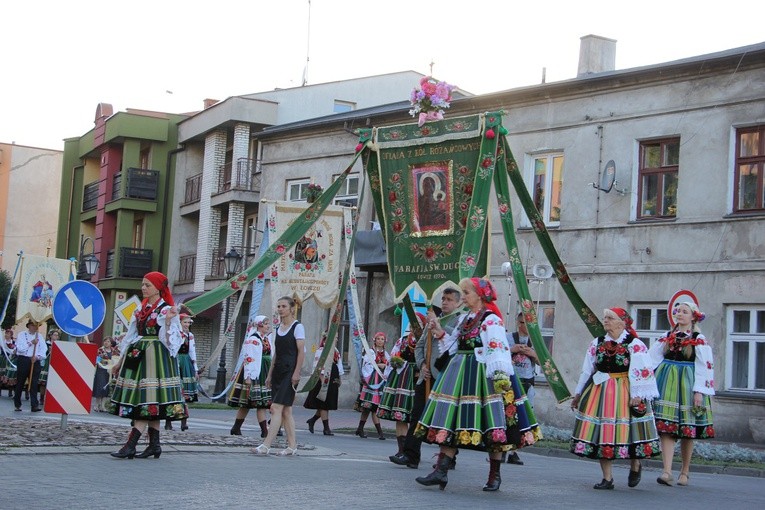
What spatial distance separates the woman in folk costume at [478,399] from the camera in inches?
411

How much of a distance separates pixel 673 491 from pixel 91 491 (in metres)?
6.24

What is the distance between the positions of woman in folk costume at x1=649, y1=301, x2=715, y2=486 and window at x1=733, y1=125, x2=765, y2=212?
11072mm

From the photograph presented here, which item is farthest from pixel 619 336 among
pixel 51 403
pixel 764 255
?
pixel 764 255

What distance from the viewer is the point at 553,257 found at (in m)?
13.1

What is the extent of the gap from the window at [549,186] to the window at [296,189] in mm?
9928

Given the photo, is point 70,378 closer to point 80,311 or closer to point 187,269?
point 80,311

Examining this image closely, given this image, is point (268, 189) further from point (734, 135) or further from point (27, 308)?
point (734, 135)

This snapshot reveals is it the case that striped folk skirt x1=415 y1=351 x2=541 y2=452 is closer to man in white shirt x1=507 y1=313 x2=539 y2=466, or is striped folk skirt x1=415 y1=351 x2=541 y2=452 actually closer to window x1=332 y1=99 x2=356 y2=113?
man in white shirt x1=507 y1=313 x2=539 y2=466

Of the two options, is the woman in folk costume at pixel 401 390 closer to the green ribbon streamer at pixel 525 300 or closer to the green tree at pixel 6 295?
the green ribbon streamer at pixel 525 300

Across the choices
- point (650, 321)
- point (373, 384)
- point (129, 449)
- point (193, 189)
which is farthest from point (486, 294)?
point (193, 189)

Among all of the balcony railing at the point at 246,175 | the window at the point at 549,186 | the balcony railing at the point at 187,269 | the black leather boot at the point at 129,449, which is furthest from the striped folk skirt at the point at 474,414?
the balcony railing at the point at 187,269

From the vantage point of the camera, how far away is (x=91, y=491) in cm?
923

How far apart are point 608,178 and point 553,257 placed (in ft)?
44.2

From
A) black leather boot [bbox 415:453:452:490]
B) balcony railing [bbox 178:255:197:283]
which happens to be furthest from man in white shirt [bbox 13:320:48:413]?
balcony railing [bbox 178:255:197:283]
